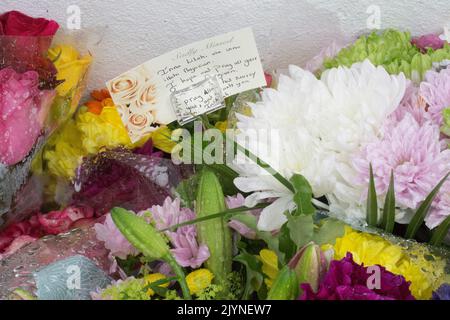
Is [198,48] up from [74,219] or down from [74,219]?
up

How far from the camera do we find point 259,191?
92 cm

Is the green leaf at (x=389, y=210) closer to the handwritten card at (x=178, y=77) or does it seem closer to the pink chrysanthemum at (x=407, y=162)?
the pink chrysanthemum at (x=407, y=162)

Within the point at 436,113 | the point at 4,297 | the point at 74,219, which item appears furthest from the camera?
the point at 74,219

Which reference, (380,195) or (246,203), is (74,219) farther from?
(380,195)

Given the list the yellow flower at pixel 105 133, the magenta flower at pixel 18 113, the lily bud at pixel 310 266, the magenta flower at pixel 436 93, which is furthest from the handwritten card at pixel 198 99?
the lily bud at pixel 310 266

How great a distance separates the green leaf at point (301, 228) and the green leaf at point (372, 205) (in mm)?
104

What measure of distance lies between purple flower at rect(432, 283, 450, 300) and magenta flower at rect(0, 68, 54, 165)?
63 cm

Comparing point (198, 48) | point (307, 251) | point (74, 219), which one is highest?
point (198, 48)

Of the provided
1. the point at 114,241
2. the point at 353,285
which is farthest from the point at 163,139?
the point at 353,285

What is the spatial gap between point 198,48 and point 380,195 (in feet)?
1.36

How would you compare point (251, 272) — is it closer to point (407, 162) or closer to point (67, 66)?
point (407, 162)

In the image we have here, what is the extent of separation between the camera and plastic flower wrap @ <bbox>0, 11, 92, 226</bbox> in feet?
3.47

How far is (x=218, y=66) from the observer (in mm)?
1130

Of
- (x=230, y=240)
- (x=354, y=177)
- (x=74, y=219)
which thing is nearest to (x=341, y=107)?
(x=354, y=177)
